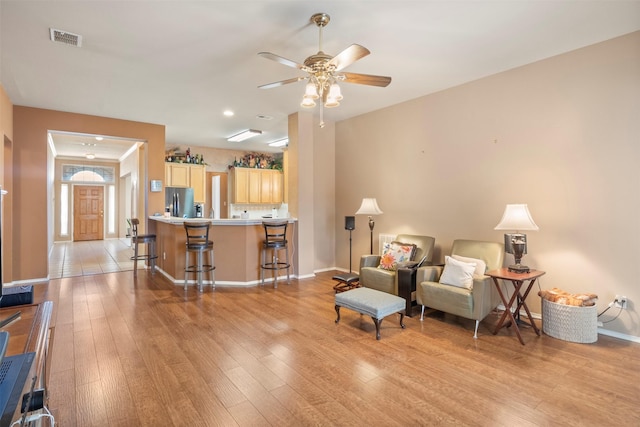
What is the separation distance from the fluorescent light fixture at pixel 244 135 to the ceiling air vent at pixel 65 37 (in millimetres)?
3761

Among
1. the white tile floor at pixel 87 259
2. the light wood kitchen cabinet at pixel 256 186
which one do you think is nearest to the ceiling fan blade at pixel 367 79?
the white tile floor at pixel 87 259

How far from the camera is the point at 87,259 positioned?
24.1 feet

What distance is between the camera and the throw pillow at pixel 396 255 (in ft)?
14.3

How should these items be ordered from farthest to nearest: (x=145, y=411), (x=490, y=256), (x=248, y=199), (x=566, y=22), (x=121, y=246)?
(x=121, y=246) < (x=248, y=199) < (x=490, y=256) < (x=566, y=22) < (x=145, y=411)

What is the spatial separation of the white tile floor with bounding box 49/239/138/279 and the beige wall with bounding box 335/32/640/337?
5.72 metres

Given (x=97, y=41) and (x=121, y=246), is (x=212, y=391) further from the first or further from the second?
(x=121, y=246)

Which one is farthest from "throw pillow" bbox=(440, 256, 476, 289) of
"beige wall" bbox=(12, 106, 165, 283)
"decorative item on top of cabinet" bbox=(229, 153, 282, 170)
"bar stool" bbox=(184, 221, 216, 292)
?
"decorative item on top of cabinet" bbox=(229, 153, 282, 170)

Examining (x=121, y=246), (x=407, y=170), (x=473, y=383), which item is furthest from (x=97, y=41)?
(x=121, y=246)

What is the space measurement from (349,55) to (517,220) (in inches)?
91.9

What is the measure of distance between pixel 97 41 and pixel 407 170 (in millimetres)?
4091

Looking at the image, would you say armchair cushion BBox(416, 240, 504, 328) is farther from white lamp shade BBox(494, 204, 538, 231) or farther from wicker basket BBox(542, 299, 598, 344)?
wicker basket BBox(542, 299, 598, 344)

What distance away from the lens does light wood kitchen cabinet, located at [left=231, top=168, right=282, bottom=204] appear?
8492mm

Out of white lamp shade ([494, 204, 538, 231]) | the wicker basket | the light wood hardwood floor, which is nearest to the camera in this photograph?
the light wood hardwood floor

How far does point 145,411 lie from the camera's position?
2049mm
